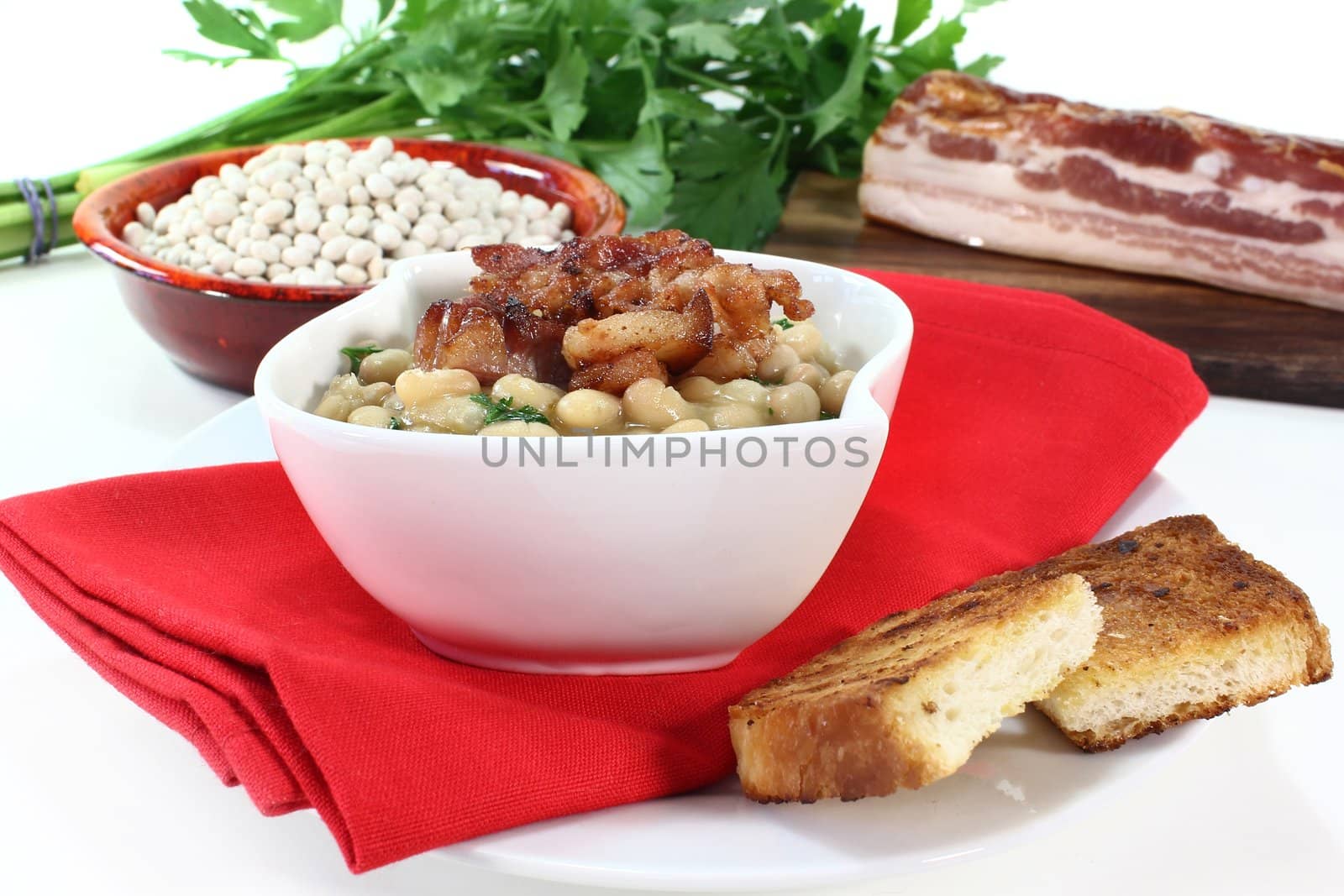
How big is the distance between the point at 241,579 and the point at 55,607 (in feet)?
0.69

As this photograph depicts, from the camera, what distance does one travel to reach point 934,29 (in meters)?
3.97

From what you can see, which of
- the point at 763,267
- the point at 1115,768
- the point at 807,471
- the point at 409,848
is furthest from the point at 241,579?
the point at 1115,768

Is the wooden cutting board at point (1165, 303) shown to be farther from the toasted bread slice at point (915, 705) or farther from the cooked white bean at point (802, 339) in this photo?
the toasted bread slice at point (915, 705)

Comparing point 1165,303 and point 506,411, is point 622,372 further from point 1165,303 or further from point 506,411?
point 1165,303

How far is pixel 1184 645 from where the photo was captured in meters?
1.40

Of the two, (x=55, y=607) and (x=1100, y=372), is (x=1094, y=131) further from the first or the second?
(x=55, y=607)

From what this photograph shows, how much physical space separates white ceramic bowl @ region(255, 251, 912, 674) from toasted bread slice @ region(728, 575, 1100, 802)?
0.47ft

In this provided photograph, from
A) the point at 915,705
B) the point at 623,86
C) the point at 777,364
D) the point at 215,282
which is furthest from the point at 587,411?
the point at 623,86

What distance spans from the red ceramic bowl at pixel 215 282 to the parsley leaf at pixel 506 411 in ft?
2.56

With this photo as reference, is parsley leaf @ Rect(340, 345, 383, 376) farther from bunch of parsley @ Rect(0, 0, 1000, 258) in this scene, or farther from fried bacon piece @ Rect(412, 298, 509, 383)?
bunch of parsley @ Rect(0, 0, 1000, 258)

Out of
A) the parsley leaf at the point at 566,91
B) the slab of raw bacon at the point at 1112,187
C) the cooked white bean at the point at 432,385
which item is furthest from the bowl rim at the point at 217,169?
the slab of raw bacon at the point at 1112,187

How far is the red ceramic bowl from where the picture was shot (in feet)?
7.68

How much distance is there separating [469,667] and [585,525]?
30 cm

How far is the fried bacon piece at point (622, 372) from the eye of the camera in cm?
150
